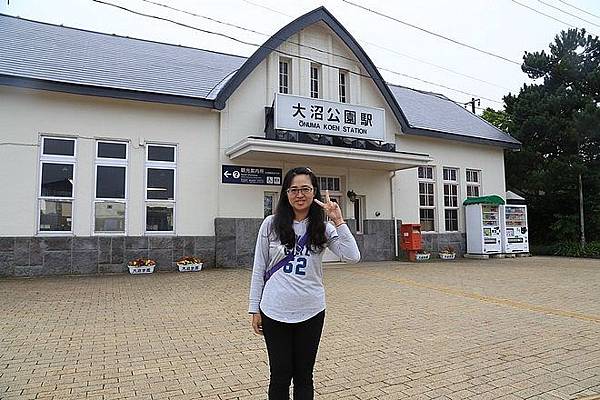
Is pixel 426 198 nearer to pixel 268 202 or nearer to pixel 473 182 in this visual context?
pixel 473 182

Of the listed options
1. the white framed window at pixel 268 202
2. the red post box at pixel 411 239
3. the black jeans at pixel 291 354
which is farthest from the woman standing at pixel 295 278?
the red post box at pixel 411 239

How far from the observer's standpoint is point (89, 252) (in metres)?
10.2

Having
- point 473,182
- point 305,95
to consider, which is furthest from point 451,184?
point 305,95

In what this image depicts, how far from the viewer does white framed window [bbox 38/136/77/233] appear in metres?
10.1

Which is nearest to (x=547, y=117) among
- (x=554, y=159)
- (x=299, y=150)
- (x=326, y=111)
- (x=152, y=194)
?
(x=554, y=159)

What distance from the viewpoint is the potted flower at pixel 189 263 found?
1092 cm

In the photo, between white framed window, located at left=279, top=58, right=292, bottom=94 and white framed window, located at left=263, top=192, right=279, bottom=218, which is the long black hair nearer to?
white framed window, located at left=263, top=192, right=279, bottom=218

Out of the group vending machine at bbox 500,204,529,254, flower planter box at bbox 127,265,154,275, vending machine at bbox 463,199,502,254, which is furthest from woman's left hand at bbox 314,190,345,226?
vending machine at bbox 500,204,529,254

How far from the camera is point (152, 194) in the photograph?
11133mm

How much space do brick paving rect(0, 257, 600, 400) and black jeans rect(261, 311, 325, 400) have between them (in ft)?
2.72

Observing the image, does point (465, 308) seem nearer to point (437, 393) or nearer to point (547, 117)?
point (437, 393)

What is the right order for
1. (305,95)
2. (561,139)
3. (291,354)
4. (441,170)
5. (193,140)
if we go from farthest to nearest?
(561,139) → (441,170) → (305,95) → (193,140) → (291,354)

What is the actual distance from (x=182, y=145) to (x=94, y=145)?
83.8 inches

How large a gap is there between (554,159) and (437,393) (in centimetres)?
1618
